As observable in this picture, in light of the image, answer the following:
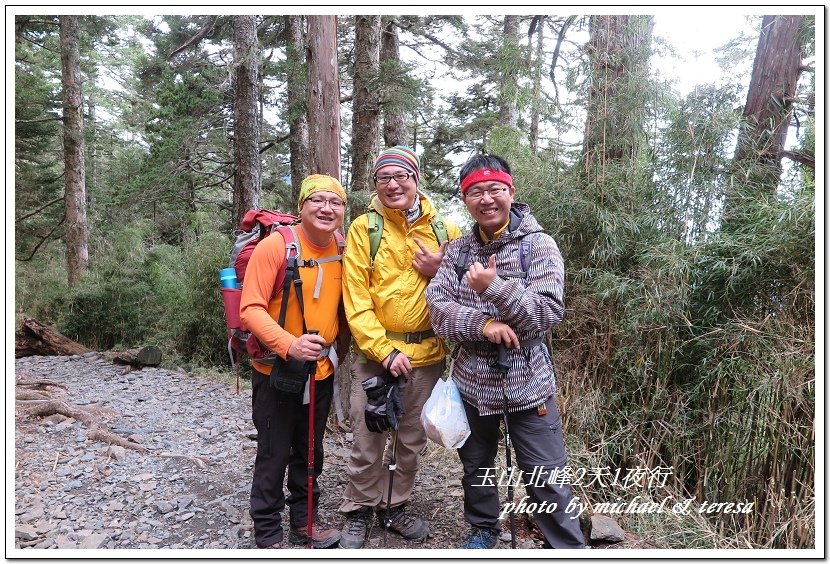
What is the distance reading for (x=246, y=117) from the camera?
9.89m

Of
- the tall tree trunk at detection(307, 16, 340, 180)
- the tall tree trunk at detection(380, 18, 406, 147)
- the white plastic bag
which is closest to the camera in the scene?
the white plastic bag

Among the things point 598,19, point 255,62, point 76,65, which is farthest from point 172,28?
point 598,19

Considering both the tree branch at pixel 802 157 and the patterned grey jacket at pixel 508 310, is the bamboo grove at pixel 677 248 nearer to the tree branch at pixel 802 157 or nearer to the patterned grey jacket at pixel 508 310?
the tree branch at pixel 802 157

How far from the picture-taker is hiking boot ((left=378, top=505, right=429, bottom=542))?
350 centimetres

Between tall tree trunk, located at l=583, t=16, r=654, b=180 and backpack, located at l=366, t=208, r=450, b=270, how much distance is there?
5.81 feet

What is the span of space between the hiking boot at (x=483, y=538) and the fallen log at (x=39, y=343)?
979 centimetres

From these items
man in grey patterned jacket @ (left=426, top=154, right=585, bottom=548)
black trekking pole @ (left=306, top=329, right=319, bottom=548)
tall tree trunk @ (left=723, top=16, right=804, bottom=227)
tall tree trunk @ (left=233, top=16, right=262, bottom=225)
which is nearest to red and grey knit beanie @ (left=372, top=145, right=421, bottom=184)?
man in grey patterned jacket @ (left=426, top=154, right=585, bottom=548)

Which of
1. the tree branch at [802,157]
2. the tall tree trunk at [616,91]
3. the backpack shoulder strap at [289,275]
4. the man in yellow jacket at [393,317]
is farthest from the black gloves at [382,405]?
the tree branch at [802,157]

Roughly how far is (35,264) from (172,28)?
27.3 ft

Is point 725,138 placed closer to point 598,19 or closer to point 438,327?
point 598,19

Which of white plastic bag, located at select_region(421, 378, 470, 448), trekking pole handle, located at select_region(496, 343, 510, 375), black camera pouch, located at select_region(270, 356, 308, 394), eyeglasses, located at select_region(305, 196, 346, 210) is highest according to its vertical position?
eyeglasses, located at select_region(305, 196, 346, 210)

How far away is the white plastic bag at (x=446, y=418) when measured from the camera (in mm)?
2953

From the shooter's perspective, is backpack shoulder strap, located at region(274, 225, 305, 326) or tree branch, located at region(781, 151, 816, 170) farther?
tree branch, located at region(781, 151, 816, 170)

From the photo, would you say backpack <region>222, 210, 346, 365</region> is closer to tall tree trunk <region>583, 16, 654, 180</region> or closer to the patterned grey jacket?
the patterned grey jacket
